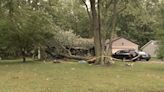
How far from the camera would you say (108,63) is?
3341cm

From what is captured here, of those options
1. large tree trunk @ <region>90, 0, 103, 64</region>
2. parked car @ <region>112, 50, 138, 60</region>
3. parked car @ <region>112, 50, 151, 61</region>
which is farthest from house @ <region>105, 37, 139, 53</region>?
large tree trunk @ <region>90, 0, 103, 64</region>

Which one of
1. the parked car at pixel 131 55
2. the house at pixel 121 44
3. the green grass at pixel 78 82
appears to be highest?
the house at pixel 121 44

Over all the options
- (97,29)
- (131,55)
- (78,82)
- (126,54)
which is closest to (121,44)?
(126,54)

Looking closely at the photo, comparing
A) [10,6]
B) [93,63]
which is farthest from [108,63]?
[10,6]

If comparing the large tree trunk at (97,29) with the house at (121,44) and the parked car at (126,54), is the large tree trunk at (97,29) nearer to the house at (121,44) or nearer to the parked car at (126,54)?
the parked car at (126,54)

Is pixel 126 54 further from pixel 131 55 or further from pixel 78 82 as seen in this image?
pixel 78 82

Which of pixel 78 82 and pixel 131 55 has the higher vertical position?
pixel 131 55

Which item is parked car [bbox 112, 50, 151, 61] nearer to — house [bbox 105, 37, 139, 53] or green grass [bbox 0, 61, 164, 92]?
house [bbox 105, 37, 139, 53]

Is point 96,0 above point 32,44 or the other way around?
above

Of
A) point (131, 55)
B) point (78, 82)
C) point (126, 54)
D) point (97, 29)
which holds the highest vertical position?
point (97, 29)

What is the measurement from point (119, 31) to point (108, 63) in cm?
4847

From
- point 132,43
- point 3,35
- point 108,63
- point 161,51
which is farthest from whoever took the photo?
point 132,43

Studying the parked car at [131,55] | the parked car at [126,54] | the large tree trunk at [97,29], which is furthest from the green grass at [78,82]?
the parked car at [126,54]

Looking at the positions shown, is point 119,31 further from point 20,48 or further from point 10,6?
point 10,6
